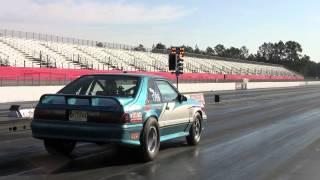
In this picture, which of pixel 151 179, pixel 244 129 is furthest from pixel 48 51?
pixel 151 179

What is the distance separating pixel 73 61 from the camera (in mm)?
58969

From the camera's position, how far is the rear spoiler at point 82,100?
943 cm

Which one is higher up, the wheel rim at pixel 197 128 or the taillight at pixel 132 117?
the taillight at pixel 132 117

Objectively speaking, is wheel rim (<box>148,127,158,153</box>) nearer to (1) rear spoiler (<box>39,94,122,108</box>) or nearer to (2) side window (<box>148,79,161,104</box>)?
(2) side window (<box>148,79,161,104</box>)

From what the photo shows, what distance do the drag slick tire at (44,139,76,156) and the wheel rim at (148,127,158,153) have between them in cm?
146

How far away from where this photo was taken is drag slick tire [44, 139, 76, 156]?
10.4m

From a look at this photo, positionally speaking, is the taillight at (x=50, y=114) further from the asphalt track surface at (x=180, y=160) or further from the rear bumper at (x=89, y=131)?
the asphalt track surface at (x=180, y=160)

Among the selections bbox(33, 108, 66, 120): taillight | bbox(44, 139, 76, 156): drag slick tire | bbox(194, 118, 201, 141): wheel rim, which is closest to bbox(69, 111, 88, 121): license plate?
bbox(33, 108, 66, 120): taillight

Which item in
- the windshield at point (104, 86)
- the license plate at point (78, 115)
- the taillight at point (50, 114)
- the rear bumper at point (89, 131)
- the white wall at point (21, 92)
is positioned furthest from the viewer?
the white wall at point (21, 92)

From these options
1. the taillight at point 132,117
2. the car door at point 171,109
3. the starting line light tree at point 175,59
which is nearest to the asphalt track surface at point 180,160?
the car door at point 171,109

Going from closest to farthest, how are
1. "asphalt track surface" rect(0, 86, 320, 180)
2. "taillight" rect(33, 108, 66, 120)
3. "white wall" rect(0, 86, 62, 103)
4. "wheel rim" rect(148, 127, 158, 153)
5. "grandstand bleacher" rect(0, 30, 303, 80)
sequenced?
"asphalt track surface" rect(0, 86, 320, 180), "taillight" rect(33, 108, 66, 120), "wheel rim" rect(148, 127, 158, 153), "white wall" rect(0, 86, 62, 103), "grandstand bleacher" rect(0, 30, 303, 80)

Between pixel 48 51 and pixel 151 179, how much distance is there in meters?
52.3

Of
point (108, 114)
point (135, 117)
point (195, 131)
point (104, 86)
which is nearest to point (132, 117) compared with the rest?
point (135, 117)

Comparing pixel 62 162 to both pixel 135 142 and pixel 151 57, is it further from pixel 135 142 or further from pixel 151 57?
pixel 151 57
